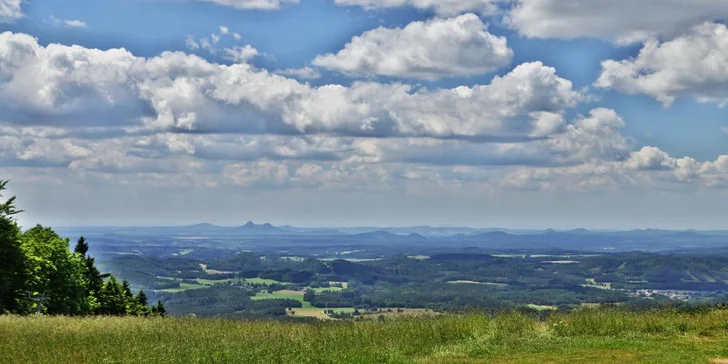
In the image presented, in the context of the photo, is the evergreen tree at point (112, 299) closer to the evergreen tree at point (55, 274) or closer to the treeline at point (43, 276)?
the treeline at point (43, 276)

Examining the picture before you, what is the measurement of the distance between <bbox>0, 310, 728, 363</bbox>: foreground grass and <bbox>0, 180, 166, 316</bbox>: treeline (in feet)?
72.9

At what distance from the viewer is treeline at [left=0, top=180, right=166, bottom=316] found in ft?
155

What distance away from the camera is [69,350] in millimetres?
20016

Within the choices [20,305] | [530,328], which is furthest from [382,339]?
[20,305]

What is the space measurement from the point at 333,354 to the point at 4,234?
1352 inches

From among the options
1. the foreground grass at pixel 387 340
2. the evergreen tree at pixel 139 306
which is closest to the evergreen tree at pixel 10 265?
the foreground grass at pixel 387 340

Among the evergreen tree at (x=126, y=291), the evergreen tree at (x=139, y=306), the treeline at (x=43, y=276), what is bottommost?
the evergreen tree at (x=139, y=306)

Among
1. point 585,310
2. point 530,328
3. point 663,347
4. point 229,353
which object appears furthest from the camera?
point 585,310

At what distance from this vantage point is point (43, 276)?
5697cm

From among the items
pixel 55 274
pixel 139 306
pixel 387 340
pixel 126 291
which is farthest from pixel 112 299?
pixel 387 340

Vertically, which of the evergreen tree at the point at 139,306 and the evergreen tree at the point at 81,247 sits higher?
the evergreen tree at the point at 81,247

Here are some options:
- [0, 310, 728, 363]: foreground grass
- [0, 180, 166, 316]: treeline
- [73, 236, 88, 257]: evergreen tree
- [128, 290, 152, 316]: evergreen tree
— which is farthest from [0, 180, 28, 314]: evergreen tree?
[128, 290, 152, 316]: evergreen tree

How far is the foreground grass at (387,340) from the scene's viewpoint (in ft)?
65.2

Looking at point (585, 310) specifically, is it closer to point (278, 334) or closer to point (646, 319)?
point (646, 319)
